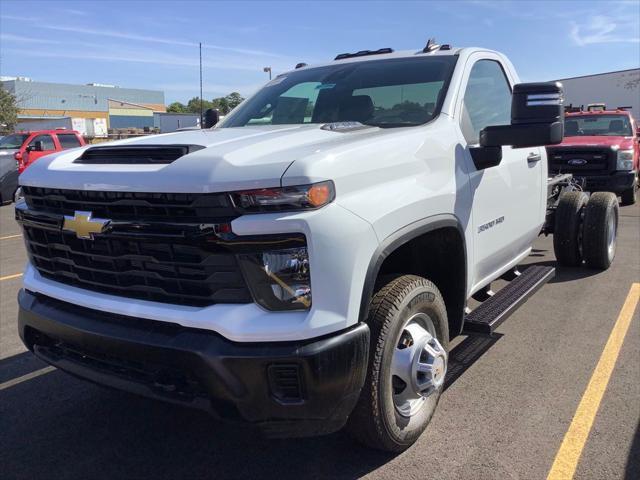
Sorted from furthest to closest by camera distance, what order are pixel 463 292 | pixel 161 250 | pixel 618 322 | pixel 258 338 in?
pixel 618 322
pixel 463 292
pixel 161 250
pixel 258 338

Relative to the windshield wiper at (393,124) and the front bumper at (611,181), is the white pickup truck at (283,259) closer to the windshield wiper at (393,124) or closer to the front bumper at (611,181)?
the windshield wiper at (393,124)

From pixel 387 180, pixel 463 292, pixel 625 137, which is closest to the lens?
pixel 387 180

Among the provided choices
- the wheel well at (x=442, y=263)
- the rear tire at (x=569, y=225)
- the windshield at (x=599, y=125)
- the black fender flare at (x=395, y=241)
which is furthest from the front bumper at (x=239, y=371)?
the windshield at (x=599, y=125)

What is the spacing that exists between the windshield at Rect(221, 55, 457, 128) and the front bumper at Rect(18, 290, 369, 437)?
164cm

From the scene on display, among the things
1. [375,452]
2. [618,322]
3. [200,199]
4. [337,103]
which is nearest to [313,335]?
[200,199]

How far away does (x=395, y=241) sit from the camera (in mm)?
2658

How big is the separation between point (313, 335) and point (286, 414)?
1.14ft

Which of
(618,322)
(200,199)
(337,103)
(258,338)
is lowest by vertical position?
(618,322)

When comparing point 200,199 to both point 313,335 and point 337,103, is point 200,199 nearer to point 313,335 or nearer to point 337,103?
point 313,335

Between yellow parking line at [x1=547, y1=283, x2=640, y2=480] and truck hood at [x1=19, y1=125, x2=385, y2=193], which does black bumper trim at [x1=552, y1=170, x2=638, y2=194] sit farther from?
truck hood at [x1=19, y1=125, x2=385, y2=193]

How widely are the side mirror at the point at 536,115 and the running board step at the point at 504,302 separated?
108 centimetres

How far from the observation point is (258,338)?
226cm

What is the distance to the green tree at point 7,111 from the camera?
5059 cm

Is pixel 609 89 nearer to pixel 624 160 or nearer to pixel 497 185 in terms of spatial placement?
pixel 624 160
